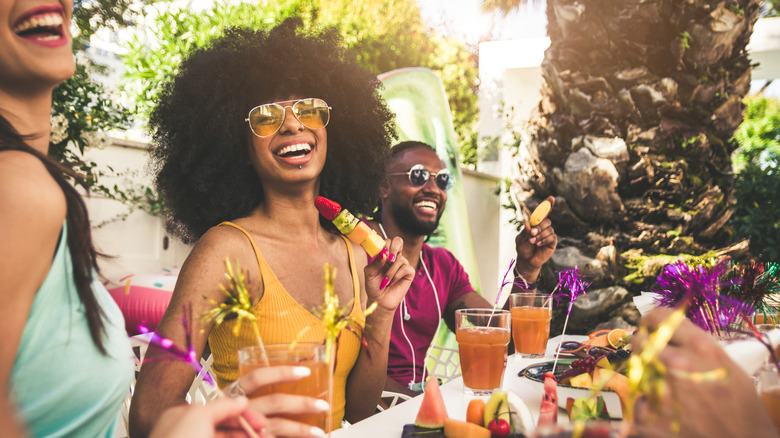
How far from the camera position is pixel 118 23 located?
23.8 ft

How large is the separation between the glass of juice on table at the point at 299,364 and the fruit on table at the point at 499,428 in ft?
1.52

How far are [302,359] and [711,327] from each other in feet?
3.74

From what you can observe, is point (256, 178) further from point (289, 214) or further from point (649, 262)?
point (649, 262)

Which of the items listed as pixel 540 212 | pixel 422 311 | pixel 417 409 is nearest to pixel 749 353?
pixel 417 409

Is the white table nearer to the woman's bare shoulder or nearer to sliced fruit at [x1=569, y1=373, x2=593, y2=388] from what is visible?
sliced fruit at [x1=569, y1=373, x2=593, y2=388]

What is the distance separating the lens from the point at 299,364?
3.18 ft

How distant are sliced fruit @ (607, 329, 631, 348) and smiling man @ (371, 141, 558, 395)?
33.8 inches

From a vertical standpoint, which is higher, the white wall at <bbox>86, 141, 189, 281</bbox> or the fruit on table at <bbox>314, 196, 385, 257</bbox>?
the fruit on table at <bbox>314, 196, 385, 257</bbox>

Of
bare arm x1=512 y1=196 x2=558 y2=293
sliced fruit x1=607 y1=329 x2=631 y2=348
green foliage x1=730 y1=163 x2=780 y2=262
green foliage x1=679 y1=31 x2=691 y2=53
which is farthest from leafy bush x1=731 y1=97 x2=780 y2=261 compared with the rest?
sliced fruit x1=607 y1=329 x2=631 y2=348

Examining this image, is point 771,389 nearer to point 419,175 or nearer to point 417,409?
point 417,409

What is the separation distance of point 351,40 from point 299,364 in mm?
10036

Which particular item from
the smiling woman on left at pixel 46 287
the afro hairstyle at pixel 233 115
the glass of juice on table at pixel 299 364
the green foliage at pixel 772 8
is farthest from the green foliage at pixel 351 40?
the green foliage at pixel 772 8

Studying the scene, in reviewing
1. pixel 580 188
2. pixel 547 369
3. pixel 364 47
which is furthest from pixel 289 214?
pixel 364 47

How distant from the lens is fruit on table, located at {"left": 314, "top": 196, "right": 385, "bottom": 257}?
5.80ft
